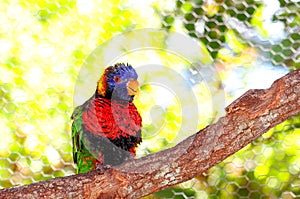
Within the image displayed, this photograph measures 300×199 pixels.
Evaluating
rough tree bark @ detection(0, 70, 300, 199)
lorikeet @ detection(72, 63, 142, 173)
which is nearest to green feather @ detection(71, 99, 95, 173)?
lorikeet @ detection(72, 63, 142, 173)

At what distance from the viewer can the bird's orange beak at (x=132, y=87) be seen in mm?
1092

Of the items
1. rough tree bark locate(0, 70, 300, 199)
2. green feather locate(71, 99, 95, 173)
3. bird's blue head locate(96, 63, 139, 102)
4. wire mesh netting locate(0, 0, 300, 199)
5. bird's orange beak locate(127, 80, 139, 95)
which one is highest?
wire mesh netting locate(0, 0, 300, 199)

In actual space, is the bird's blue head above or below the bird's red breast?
above

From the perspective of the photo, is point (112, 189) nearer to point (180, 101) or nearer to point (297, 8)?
point (180, 101)

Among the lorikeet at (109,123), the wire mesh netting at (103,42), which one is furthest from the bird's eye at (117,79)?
the wire mesh netting at (103,42)

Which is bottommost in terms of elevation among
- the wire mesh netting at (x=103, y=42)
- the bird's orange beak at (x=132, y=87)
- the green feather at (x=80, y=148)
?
the green feather at (x=80, y=148)

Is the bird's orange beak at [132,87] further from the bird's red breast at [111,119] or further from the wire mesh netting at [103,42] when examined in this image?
the wire mesh netting at [103,42]

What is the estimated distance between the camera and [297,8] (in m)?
1.49

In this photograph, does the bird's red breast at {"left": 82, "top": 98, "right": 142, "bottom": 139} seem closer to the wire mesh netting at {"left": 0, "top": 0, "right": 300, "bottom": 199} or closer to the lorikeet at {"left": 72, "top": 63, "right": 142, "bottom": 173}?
the lorikeet at {"left": 72, "top": 63, "right": 142, "bottom": 173}

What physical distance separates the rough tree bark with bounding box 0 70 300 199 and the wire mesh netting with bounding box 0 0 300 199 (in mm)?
620

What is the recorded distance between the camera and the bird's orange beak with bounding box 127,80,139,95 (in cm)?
109

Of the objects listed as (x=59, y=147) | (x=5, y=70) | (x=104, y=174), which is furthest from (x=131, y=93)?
(x=5, y=70)

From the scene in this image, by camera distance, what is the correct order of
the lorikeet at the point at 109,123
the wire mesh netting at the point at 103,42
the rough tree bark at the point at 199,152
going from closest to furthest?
the rough tree bark at the point at 199,152 → the lorikeet at the point at 109,123 → the wire mesh netting at the point at 103,42

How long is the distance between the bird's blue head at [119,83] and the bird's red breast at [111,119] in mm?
18
